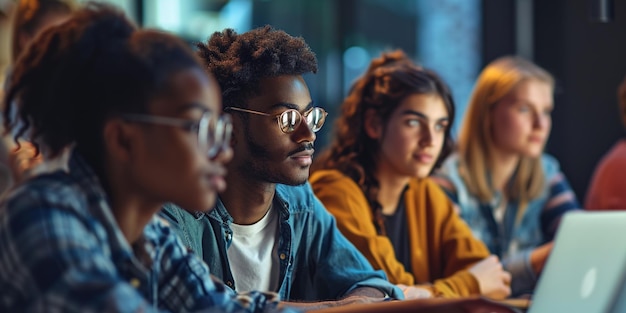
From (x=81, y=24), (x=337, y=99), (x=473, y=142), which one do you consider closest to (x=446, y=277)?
(x=473, y=142)

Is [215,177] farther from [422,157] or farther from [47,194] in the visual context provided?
[422,157]

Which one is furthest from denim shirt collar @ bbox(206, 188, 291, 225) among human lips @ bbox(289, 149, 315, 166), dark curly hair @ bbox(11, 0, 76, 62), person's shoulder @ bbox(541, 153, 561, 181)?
person's shoulder @ bbox(541, 153, 561, 181)

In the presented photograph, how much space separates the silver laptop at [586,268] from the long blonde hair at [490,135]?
148 centimetres

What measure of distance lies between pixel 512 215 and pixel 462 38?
2813 mm

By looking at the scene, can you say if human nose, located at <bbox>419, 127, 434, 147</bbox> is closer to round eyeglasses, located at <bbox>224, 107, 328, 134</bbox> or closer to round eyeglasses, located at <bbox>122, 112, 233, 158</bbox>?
round eyeglasses, located at <bbox>224, 107, 328, 134</bbox>

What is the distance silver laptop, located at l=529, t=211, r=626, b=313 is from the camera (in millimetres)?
1801

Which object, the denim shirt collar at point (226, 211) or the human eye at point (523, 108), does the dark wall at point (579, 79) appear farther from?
the denim shirt collar at point (226, 211)

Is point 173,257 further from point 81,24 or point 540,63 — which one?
point 540,63

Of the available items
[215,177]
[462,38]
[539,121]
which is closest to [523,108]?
[539,121]

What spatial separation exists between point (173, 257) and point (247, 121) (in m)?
0.57

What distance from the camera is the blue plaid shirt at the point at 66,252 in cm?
115

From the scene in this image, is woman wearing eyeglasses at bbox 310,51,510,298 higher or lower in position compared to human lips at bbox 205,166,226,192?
lower

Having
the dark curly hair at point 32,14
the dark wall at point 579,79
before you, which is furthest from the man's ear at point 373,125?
the dark wall at point 579,79

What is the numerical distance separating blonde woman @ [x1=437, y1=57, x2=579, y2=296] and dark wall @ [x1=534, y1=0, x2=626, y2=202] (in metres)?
0.80
